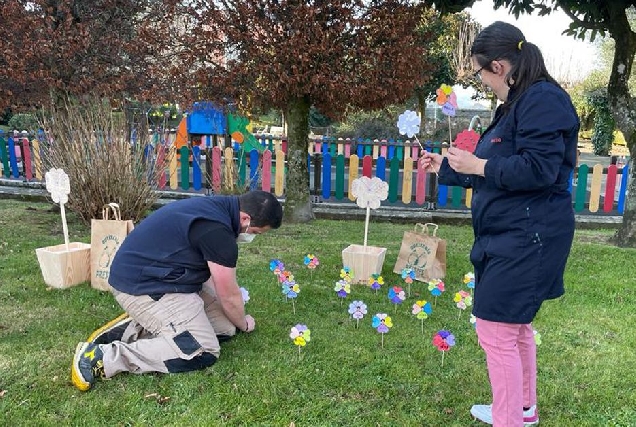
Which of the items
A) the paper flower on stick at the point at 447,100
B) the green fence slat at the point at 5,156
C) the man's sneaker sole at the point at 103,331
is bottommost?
the man's sneaker sole at the point at 103,331

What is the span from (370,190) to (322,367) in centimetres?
213

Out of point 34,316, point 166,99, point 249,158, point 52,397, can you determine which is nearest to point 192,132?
point 249,158

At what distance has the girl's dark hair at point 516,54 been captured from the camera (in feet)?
6.59

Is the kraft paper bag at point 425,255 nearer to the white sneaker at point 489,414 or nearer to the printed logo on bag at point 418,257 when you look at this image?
the printed logo on bag at point 418,257

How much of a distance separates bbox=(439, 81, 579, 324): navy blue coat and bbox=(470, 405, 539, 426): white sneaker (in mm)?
721

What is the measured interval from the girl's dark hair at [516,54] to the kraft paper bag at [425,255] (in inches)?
106

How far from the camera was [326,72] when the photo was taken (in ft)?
20.7

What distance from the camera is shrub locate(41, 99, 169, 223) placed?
6105 mm

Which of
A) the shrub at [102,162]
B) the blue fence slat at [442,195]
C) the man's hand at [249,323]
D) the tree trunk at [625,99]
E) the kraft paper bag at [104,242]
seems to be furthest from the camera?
the blue fence slat at [442,195]

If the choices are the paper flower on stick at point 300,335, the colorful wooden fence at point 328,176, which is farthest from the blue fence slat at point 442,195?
the paper flower on stick at point 300,335

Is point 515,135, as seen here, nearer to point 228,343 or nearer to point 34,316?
point 228,343

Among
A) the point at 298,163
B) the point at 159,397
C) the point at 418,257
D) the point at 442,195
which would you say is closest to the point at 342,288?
the point at 418,257

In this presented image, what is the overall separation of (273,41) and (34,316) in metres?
4.00

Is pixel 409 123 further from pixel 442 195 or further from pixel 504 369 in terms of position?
pixel 442 195
